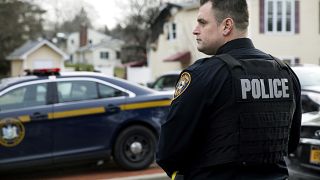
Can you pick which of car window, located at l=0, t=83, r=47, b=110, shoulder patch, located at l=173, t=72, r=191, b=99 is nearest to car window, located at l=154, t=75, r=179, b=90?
car window, located at l=0, t=83, r=47, b=110

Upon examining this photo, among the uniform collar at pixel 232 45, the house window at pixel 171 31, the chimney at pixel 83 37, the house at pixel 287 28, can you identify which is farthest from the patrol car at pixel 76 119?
the chimney at pixel 83 37

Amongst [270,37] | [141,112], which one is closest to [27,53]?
[270,37]

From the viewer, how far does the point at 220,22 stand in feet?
7.54

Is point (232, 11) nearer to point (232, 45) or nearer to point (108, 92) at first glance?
point (232, 45)

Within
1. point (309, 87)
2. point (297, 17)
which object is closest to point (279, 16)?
point (297, 17)

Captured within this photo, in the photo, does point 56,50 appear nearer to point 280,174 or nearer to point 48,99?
point 48,99

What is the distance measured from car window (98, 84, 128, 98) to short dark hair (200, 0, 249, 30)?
5289 mm

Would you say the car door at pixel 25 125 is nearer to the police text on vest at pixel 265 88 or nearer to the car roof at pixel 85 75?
the car roof at pixel 85 75

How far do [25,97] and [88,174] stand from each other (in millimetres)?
1468

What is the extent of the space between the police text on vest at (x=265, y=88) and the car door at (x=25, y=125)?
5051 millimetres

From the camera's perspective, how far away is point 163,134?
2273 millimetres

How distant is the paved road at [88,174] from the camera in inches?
284

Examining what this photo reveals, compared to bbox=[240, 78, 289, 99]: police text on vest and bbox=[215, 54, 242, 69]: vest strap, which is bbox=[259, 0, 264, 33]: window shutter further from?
bbox=[215, 54, 242, 69]: vest strap

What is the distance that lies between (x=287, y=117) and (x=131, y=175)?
5.12m
